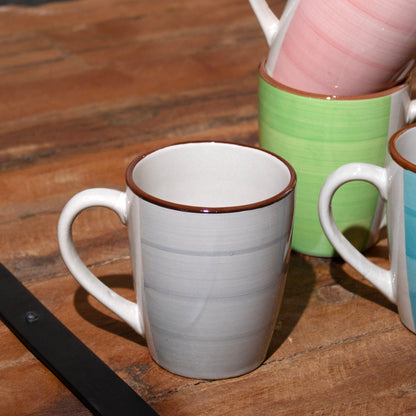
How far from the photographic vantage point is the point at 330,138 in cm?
60

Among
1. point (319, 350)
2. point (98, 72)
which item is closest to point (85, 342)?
point (319, 350)

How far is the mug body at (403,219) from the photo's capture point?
50 cm

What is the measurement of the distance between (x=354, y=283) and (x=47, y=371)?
25cm

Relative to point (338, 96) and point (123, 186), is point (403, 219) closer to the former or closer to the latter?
point (338, 96)

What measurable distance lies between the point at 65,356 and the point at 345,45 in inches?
11.9

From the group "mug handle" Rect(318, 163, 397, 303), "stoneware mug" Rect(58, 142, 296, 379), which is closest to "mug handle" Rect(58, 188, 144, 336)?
"stoneware mug" Rect(58, 142, 296, 379)

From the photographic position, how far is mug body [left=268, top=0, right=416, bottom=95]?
1.78ft

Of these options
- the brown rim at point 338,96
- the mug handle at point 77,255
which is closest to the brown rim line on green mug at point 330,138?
the brown rim at point 338,96

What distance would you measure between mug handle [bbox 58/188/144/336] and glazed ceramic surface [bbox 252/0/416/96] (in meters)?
0.19

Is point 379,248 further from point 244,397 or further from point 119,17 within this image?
point 119,17

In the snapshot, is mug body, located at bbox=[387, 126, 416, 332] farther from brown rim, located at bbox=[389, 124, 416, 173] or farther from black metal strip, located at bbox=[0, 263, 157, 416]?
black metal strip, located at bbox=[0, 263, 157, 416]

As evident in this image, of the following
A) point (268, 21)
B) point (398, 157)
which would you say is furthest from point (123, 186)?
point (398, 157)

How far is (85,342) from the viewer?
A: 1.81ft

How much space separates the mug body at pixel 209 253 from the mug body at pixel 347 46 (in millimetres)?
101
